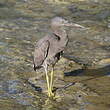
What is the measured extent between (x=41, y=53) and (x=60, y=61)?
2363 millimetres

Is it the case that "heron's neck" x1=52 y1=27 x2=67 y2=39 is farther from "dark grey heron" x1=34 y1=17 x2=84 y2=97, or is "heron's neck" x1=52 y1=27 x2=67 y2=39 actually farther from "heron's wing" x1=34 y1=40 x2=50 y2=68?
"heron's wing" x1=34 y1=40 x2=50 y2=68

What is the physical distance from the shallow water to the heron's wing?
0.67 m

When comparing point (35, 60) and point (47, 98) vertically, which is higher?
point (35, 60)

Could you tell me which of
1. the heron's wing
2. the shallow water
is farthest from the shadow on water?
the heron's wing

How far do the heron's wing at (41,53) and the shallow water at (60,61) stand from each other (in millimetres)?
674

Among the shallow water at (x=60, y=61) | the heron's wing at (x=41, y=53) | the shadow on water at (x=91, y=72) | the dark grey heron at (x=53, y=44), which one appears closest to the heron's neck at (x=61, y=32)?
the dark grey heron at (x=53, y=44)

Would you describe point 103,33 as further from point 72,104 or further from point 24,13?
point 72,104

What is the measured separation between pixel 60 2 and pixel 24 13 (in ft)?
7.75

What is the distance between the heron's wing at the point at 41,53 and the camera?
8.70m

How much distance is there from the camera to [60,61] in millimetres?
11117

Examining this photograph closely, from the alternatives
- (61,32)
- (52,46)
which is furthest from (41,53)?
(61,32)

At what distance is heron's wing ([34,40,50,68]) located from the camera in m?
8.70

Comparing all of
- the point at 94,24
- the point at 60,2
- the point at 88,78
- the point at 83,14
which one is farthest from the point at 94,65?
the point at 60,2

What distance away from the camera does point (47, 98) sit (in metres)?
8.86
